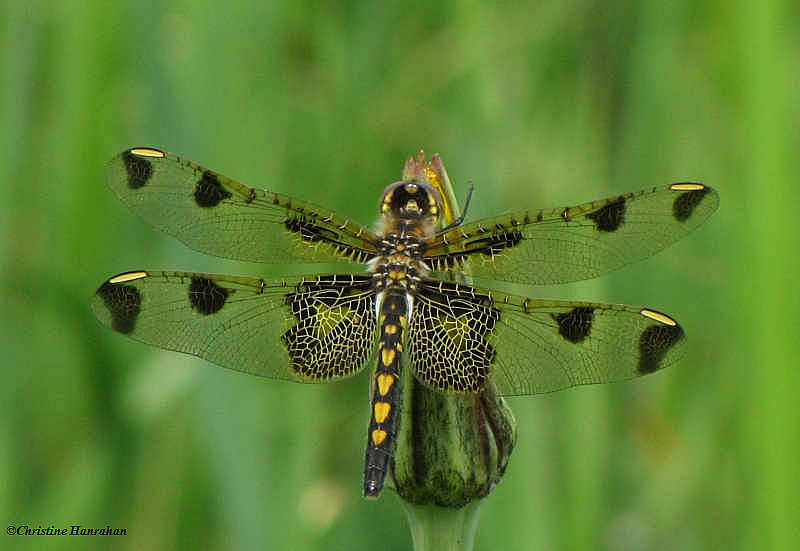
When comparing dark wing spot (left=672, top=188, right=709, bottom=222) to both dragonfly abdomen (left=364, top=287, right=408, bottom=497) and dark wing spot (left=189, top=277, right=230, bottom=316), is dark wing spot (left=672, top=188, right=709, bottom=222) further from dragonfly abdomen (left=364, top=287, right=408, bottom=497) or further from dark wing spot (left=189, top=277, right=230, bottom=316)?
dark wing spot (left=189, top=277, right=230, bottom=316)

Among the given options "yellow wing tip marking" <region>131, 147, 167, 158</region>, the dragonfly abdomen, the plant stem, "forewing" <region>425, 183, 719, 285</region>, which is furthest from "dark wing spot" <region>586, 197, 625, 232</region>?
"yellow wing tip marking" <region>131, 147, 167, 158</region>

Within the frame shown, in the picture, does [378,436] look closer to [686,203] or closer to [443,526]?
[443,526]

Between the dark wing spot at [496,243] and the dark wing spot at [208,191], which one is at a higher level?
the dark wing spot at [208,191]

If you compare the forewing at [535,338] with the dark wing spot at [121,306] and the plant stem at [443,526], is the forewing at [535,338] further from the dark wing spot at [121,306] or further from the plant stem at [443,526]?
the dark wing spot at [121,306]

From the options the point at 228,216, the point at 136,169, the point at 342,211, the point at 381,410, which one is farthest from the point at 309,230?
the point at 342,211

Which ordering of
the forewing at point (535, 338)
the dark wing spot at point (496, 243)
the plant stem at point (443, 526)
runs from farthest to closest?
the dark wing spot at point (496, 243) → the forewing at point (535, 338) → the plant stem at point (443, 526)

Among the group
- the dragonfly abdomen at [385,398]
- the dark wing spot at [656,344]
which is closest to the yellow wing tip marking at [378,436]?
the dragonfly abdomen at [385,398]
